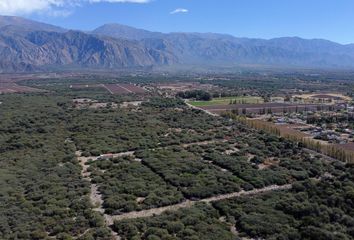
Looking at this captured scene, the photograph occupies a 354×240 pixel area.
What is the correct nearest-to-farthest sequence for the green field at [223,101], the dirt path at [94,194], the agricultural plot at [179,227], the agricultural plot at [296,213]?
the agricultural plot at [179,227] < the agricultural plot at [296,213] < the dirt path at [94,194] < the green field at [223,101]

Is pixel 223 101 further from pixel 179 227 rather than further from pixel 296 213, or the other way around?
pixel 179 227

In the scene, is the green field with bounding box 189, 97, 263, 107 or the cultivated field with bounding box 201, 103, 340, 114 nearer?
the cultivated field with bounding box 201, 103, 340, 114

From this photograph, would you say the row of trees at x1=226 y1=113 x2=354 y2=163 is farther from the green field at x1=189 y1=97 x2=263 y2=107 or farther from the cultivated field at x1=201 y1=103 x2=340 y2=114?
the green field at x1=189 y1=97 x2=263 y2=107

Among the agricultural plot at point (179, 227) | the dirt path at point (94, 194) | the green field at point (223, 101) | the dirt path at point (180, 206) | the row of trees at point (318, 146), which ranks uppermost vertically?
the green field at point (223, 101)

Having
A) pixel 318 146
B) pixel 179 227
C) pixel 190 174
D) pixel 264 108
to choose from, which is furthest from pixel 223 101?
pixel 179 227

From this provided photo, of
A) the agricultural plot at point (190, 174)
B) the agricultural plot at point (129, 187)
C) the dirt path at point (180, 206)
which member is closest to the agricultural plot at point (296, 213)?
the dirt path at point (180, 206)

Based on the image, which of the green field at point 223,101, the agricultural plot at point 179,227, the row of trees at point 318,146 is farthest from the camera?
the green field at point 223,101

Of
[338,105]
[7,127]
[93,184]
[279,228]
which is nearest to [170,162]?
[93,184]

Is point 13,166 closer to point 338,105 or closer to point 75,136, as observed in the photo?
point 75,136

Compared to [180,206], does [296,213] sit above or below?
above

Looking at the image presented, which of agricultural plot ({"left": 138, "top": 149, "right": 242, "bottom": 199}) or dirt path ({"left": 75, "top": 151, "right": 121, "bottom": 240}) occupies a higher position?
agricultural plot ({"left": 138, "top": 149, "right": 242, "bottom": 199})

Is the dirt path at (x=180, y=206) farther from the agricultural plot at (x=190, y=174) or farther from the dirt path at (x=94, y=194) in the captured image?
the dirt path at (x=94, y=194)

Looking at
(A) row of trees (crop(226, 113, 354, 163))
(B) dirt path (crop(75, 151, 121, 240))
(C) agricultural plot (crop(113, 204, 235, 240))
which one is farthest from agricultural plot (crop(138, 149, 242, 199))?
(A) row of trees (crop(226, 113, 354, 163))
